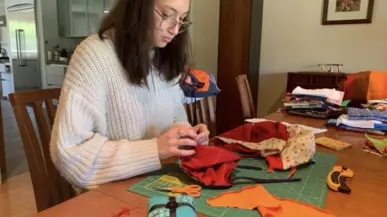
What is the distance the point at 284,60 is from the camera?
3361mm

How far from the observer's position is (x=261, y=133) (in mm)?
1060

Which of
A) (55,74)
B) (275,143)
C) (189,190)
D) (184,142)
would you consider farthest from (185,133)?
(55,74)

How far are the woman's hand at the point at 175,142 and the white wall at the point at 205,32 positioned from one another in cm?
299

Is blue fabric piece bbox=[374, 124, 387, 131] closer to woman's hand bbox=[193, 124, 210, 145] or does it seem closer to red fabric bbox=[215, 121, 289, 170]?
red fabric bbox=[215, 121, 289, 170]

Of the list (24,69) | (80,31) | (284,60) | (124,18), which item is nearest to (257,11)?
(284,60)

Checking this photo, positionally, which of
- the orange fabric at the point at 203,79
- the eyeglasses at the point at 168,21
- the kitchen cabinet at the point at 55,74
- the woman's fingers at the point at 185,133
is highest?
the eyeglasses at the point at 168,21

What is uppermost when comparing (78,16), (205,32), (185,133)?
(78,16)

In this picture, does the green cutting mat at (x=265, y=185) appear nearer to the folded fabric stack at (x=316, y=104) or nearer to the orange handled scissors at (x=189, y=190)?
the orange handled scissors at (x=189, y=190)

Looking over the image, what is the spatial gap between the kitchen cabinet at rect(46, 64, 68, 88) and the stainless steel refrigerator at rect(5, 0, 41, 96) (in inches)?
12.6

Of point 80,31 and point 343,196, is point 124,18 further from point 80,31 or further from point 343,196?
point 80,31

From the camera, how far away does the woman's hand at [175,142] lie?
0.75m

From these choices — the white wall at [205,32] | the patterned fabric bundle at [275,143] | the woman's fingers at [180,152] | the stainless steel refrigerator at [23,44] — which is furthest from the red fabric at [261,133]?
the stainless steel refrigerator at [23,44]

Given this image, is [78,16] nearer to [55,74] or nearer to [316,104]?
[55,74]

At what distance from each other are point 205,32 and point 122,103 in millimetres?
3046
